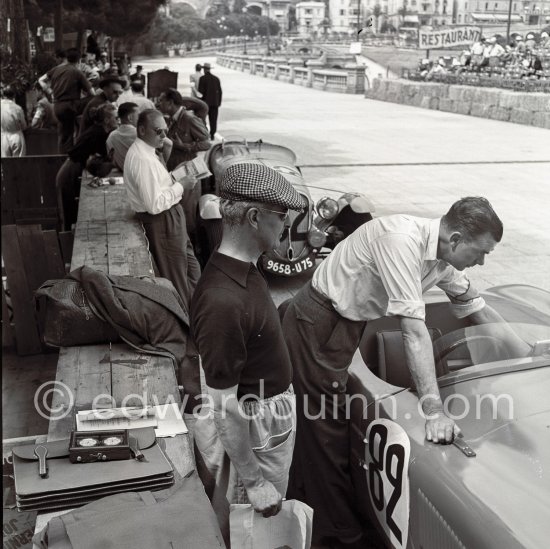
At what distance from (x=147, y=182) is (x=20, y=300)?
58.6 inches

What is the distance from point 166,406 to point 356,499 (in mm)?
1129

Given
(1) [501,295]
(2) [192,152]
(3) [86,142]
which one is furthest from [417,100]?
(1) [501,295]

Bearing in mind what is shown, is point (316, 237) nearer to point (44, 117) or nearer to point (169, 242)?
point (169, 242)

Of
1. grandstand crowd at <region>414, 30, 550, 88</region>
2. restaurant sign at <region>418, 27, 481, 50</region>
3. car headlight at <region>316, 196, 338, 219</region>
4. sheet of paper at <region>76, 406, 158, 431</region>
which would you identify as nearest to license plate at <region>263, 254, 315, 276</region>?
car headlight at <region>316, 196, 338, 219</region>

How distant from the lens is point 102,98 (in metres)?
9.33

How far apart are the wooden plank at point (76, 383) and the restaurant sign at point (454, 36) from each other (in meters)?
9.30

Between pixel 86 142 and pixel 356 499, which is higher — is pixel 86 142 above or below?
above

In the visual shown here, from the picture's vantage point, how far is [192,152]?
962cm

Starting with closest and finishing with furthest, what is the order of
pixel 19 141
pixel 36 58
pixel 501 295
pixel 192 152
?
pixel 501 295 < pixel 192 152 < pixel 19 141 < pixel 36 58

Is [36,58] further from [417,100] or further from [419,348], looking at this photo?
[419,348]

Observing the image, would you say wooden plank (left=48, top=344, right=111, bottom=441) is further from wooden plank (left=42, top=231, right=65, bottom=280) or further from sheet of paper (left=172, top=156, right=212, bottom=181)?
wooden plank (left=42, top=231, right=65, bottom=280)

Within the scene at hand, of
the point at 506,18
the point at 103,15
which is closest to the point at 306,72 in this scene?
the point at 103,15

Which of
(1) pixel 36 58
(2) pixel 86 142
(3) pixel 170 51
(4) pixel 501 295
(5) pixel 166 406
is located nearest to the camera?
(5) pixel 166 406

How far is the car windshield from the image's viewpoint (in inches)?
125
